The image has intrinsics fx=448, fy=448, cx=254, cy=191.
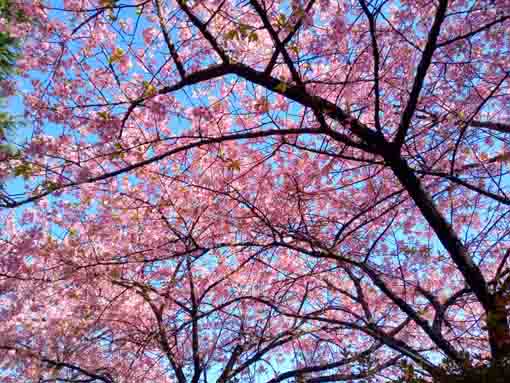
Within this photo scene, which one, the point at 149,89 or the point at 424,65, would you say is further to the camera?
the point at 149,89

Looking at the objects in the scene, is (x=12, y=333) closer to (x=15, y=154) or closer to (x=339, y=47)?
(x=15, y=154)

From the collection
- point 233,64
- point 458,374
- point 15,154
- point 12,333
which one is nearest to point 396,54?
point 233,64

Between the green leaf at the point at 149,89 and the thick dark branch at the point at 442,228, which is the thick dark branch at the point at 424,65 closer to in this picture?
the thick dark branch at the point at 442,228

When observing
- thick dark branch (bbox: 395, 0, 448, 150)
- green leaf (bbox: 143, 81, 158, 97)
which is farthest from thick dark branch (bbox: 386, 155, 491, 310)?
green leaf (bbox: 143, 81, 158, 97)

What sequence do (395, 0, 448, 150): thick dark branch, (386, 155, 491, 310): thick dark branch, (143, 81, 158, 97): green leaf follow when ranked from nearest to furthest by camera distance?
(395, 0, 448, 150): thick dark branch, (143, 81, 158, 97): green leaf, (386, 155, 491, 310): thick dark branch

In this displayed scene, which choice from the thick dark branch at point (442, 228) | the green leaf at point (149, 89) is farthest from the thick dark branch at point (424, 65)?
the green leaf at point (149, 89)

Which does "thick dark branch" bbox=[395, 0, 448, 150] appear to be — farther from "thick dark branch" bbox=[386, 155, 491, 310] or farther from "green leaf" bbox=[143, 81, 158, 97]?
"green leaf" bbox=[143, 81, 158, 97]

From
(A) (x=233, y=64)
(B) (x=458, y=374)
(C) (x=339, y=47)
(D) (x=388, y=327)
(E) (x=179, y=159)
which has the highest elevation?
(E) (x=179, y=159)

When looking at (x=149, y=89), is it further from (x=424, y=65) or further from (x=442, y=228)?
(x=442, y=228)

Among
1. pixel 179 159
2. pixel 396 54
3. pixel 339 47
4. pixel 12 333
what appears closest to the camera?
pixel 339 47

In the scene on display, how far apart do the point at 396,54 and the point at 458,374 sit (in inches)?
155

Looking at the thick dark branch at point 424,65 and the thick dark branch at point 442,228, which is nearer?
the thick dark branch at point 424,65

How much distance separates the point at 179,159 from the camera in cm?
673

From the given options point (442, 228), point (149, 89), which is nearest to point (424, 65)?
point (442, 228)
